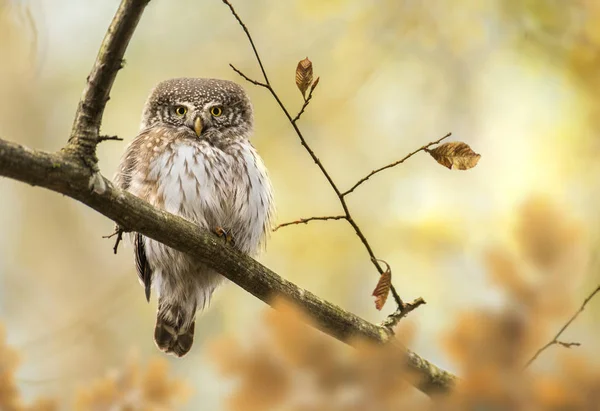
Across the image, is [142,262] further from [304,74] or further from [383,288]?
[304,74]

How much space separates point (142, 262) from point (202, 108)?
101cm

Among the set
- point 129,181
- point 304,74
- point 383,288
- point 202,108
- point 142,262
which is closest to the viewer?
point 304,74

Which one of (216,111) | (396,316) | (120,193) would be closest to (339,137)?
(216,111)

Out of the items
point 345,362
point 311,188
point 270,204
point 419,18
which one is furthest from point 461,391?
point 311,188

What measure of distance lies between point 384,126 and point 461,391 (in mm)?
7509

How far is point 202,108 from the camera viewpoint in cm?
463

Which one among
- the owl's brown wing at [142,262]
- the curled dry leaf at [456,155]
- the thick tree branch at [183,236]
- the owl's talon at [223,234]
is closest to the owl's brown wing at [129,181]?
the owl's brown wing at [142,262]

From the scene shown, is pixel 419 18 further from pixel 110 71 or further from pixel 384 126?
pixel 110 71

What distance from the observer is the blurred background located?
20.7 ft

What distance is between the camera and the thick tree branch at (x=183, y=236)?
7.78 ft

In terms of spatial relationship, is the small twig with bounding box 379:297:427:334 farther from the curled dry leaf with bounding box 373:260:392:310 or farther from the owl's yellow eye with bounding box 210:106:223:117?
the owl's yellow eye with bounding box 210:106:223:117

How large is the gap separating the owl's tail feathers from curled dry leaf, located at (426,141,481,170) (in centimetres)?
222

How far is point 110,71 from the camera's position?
242 centimetres

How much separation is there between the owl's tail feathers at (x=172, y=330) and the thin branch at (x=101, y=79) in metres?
2.16
